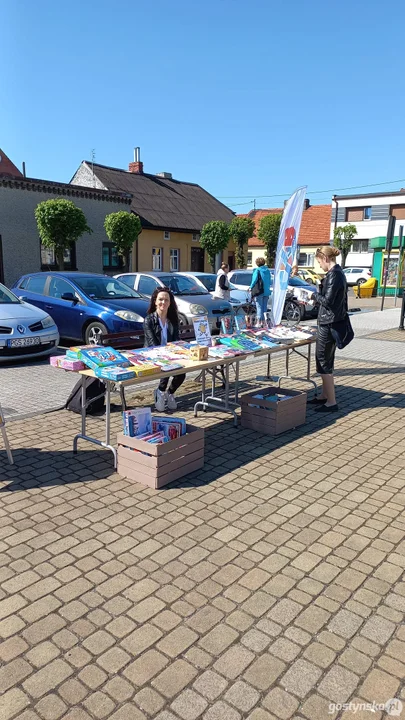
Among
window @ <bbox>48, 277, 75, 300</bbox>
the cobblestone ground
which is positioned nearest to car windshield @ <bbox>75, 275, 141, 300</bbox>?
window @ <bbox>48, 277, 75, 300</bbox>

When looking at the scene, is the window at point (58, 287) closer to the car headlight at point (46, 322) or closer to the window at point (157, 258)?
the car headlight at point (46, 322)

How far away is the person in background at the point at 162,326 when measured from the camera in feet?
20.5

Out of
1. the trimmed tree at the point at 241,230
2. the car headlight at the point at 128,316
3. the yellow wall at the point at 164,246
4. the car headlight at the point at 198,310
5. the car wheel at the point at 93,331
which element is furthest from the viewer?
the trimmed tree at the point at 241,230

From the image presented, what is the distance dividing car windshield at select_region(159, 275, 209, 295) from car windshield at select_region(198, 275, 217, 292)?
102cm

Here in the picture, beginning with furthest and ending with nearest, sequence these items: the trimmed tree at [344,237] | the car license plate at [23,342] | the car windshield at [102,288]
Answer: the trimmed tree at [344,237] → the car windshield at [102,288] → the car license plate at [23,342]

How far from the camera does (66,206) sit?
20094 mm

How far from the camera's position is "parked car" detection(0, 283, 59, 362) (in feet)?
29.6

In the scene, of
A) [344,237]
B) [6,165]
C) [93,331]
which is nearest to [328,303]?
[93,331]

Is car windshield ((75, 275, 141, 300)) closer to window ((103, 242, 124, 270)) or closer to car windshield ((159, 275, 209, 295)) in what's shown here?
car windshield ((159, 275, 209, 295))

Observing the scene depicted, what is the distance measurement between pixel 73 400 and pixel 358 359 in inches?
244

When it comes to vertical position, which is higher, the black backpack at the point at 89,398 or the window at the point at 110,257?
the window at the point at 110,257

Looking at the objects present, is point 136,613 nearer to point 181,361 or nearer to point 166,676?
point 166,676

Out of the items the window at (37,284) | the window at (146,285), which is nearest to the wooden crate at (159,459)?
the window at (37,284)

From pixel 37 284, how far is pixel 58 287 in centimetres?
75
